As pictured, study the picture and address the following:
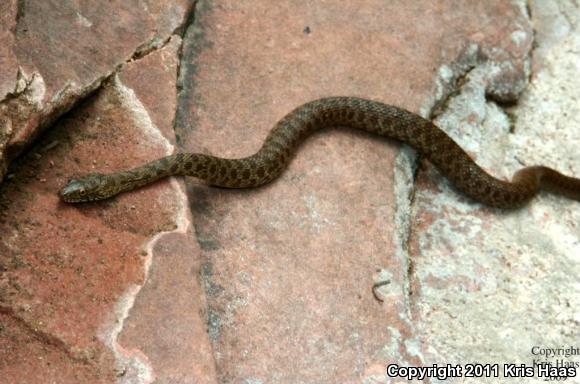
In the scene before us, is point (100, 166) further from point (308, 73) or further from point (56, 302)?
point (308, 73)

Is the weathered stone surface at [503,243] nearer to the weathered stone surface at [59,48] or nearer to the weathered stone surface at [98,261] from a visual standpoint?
the weathered stone surface at [98,261]

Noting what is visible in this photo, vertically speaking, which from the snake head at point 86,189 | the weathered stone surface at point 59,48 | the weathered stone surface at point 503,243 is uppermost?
the weathered stone surface at point 59,48

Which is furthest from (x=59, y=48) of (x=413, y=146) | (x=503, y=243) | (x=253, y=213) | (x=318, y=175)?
(x=503, y=243)

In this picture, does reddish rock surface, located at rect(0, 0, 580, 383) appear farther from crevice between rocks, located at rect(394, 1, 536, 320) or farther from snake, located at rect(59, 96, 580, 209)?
snake, located at rect(59, 96, 580, 209)

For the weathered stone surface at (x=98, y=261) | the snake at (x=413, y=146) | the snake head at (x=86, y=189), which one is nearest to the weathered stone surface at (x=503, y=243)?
the snake at (x=413, y=146)

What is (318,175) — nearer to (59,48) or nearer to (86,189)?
(86,189)
